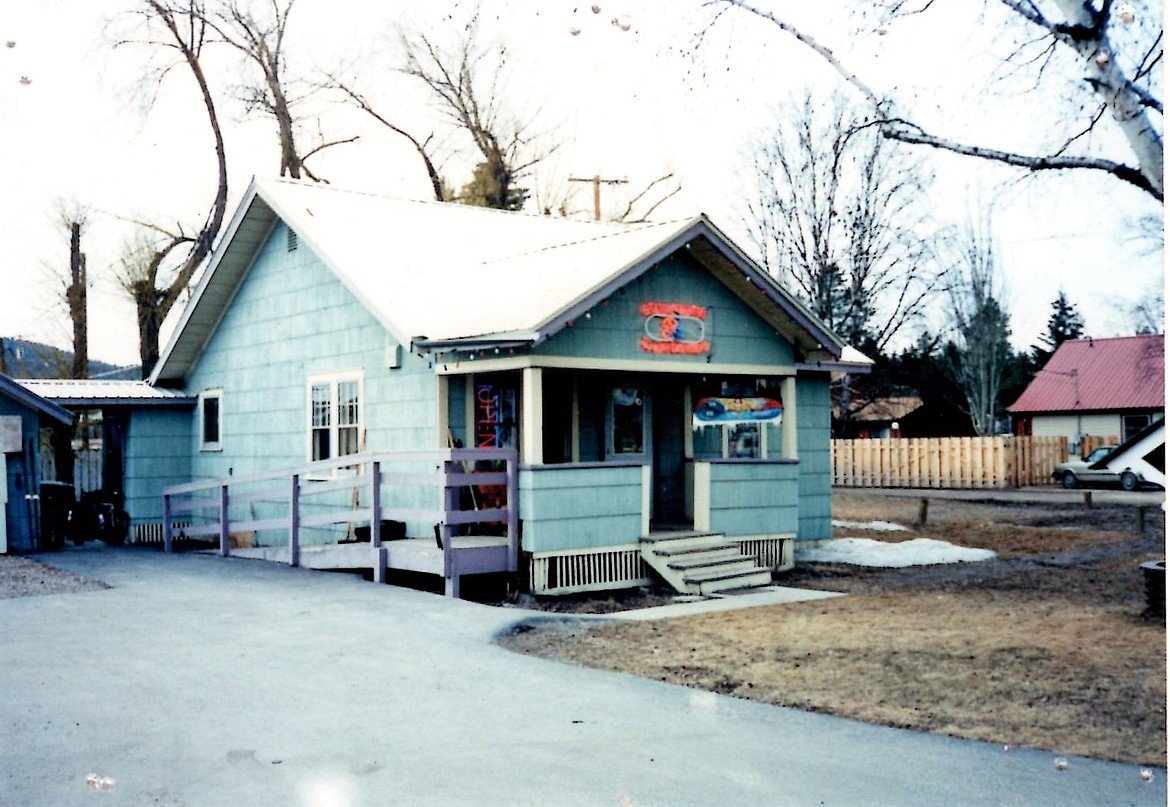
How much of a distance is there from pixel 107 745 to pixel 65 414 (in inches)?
478

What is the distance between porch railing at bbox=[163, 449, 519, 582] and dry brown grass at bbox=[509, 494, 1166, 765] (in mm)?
2404

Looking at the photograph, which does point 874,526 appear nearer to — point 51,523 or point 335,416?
point 335,416

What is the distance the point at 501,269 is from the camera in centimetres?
1531

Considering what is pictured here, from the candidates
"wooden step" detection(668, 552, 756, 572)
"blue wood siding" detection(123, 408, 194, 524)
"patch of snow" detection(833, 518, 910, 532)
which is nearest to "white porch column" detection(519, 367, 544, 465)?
"wooden step" detection(668, 552, 756, 572)

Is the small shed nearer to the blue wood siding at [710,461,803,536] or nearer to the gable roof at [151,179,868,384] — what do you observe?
the gable roof at [151,179,868,384]

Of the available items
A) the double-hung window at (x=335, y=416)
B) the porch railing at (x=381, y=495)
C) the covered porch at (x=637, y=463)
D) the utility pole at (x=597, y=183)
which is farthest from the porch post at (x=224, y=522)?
the utility pole at (x=597, y=183)

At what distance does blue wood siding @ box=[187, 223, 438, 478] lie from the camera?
1478 cm

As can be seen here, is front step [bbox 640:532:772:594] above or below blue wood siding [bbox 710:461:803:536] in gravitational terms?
below

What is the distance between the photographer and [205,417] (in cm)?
2016

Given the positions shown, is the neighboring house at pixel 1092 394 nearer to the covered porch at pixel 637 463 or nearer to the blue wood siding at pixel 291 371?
the covered porch at pixel 637 463

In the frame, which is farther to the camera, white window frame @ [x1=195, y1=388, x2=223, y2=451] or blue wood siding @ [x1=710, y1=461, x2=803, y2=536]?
white window frame @ [x1=195, y1=388, x2=223, y2=451]

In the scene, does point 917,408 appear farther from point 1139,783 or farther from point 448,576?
point 1139,783

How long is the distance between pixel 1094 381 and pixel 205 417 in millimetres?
35956

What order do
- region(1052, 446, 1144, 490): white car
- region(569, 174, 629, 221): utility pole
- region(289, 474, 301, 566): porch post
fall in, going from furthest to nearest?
region(1052, 446, 1144, 490): white car, region(569, 174, 629, 221): utility pole, region(289, 474, 301, 566): porch post
